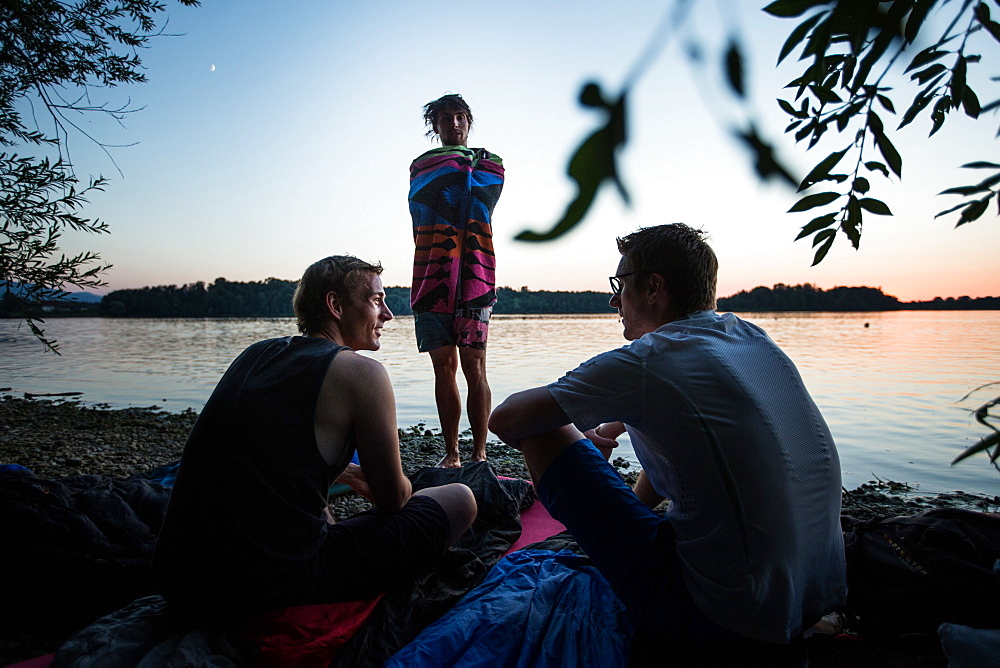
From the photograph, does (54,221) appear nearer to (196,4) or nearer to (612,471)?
(196,4)

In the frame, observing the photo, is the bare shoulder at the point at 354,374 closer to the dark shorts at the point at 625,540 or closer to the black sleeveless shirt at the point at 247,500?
the black sleeveless shirt at the point at 247,500

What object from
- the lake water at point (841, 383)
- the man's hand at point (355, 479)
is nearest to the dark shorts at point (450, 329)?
the man's hand at point (355, 479)

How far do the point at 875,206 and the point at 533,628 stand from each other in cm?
161

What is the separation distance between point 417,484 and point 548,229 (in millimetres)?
3032

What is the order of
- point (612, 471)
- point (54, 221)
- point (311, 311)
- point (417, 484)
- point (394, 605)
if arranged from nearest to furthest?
point (612, 471), point (394, 605), point (311, 311), point (417, 484), point (54, 221)

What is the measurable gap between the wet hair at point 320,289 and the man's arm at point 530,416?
0.99 metres

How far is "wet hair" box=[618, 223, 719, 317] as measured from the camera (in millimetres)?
1936

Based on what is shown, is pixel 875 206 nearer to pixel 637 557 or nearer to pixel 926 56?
pixel 926 56

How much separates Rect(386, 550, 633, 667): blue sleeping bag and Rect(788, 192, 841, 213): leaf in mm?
Result: 1459

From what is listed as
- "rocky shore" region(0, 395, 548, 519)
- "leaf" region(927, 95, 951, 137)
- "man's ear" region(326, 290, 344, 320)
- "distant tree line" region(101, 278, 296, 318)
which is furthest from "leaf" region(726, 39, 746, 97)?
"distant tree line" region(101, 278, 296, 318)

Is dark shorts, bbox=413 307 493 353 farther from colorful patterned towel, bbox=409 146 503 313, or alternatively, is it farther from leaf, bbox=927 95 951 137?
leaf, bbox=927 95 951 137

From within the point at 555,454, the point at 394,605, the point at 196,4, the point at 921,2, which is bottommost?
the point at 394,605

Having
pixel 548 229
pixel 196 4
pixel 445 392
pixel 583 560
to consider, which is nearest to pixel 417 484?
pixel 445 392

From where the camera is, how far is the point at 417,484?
325 cm
